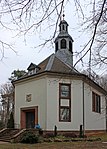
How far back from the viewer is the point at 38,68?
3575 cm

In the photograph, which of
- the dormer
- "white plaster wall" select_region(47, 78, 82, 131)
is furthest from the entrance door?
the dormer

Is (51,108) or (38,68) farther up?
(38,68)

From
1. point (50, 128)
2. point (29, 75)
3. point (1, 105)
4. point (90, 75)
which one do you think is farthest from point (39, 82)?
point (1, 105)

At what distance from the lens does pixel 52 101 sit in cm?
3256

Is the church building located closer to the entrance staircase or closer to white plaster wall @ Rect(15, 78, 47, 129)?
white plaster wall @ Rect(15, 78, 47, 129)

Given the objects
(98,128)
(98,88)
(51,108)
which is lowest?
(98,128)

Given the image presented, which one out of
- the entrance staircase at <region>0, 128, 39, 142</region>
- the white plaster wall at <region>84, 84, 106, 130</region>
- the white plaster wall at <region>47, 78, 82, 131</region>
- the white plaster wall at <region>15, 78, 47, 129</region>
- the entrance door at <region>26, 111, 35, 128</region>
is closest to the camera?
the entrance staircase at <region>0, 128, 39, 142</region>

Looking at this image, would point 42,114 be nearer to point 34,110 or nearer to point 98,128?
point 34,110

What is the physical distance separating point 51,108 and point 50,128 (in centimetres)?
209

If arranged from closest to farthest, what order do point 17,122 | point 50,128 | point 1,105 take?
point 50,128 < point 17,122 < point 1,105

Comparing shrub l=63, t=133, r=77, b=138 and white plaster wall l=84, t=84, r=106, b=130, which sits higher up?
white plaster wall l=84, t=84, r=106, b=130

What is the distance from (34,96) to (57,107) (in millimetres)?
3200

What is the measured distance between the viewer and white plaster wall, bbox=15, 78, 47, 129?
32656 mm

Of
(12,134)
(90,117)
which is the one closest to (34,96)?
(12,134)
